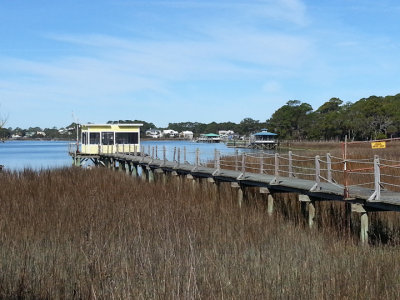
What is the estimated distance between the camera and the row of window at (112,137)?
36.9m

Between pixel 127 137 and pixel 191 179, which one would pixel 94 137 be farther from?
pixel 191 179

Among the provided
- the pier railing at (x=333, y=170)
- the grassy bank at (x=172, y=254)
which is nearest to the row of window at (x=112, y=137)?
the pier railing at (x=333, y=170)

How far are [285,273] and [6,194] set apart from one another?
10.2 metres

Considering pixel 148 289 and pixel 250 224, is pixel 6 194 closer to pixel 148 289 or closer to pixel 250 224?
pixel 250 224

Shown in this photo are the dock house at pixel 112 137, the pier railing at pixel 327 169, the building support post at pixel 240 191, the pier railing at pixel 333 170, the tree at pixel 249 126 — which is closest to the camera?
the pier railing at pixel 333 170

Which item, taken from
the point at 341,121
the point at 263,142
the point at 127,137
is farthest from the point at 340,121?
the point at 127,137

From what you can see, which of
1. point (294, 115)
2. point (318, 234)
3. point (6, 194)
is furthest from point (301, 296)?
point (294, 115)

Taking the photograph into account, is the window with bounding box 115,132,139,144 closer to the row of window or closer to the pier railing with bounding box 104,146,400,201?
the row of window

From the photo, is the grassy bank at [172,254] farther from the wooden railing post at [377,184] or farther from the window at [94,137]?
the window at [94,137]

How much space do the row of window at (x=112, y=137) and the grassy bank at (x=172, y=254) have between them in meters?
22.7

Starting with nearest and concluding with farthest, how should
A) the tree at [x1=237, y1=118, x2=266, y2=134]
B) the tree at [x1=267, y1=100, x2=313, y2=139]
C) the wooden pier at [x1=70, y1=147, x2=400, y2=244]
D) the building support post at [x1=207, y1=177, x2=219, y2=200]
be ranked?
the wooden pier at [x1=70, y1=147, x2=400, y2=244]
the building support post at [x1=207, y1=177, x2=219, y2=200]
the tree at [x1=267, y1=100, x2=313, y2=139]
the tree at [x1=237, y1=118, x2=266, y2=134]

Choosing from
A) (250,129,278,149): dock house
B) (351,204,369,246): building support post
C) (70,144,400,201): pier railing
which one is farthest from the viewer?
(250,129,278,149): dock house

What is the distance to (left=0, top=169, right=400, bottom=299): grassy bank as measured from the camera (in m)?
5.73

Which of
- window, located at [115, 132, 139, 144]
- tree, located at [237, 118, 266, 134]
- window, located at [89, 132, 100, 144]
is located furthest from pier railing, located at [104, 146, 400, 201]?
tree, located at [237, 118, 266, 134]
